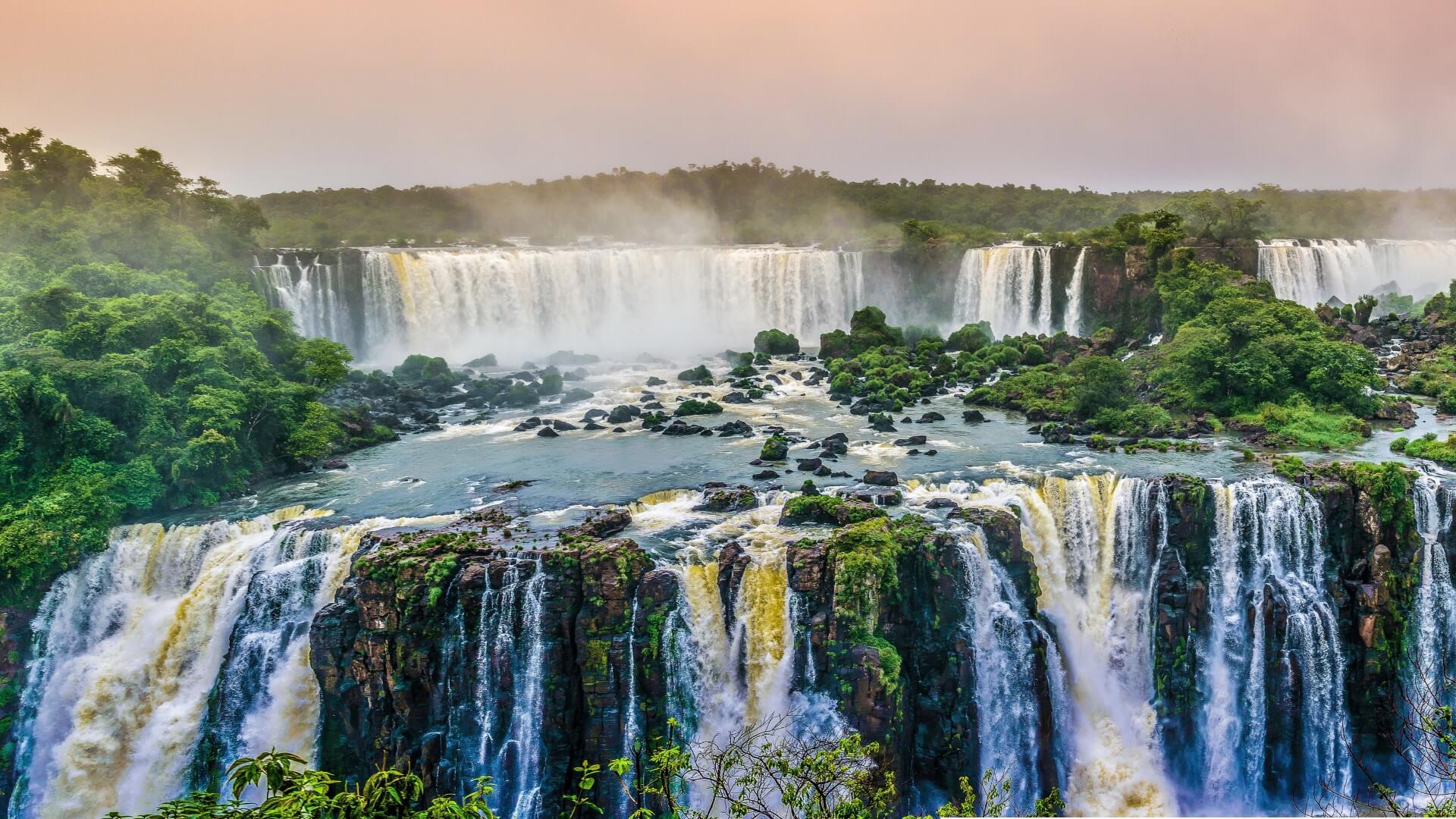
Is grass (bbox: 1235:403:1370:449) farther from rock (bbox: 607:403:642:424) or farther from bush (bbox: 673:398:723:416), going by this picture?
rock (bbox: 607:403:642:424)

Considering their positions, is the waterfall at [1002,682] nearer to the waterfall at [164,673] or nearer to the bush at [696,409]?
the waterfall at [164,673]

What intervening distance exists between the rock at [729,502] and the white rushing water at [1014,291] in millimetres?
28190

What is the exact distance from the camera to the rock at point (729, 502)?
20.8m

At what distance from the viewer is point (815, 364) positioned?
41.4 metres

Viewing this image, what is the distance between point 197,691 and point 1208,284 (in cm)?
3578

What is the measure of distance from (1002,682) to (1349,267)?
1600 inches

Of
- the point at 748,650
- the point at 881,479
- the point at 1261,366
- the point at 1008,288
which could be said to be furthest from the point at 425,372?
the point at 1261,366

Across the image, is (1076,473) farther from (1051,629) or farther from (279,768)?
(279,768)

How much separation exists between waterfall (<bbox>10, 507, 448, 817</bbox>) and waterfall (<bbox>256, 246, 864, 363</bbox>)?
2496 cm

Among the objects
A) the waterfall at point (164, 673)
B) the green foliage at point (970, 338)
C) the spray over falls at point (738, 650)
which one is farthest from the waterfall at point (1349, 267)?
the waterfall at point (164, 673)

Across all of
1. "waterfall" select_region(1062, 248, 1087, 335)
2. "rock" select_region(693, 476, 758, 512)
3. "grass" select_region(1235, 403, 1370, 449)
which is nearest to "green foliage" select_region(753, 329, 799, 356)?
"waterfall" select_region(1062, 248, 1087, 335)

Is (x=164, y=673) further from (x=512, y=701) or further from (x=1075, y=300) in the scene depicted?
(x=1075, y=300)

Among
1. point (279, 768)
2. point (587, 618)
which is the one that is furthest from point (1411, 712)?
point (279, 768)

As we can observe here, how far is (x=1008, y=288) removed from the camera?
46.1m
